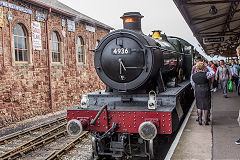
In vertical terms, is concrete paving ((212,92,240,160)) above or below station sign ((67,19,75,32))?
below

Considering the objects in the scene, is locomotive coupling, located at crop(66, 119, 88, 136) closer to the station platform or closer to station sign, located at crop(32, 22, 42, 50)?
the station platform

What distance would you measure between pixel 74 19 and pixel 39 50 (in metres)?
3.57

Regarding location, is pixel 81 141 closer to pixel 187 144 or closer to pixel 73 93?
pixel 187 144

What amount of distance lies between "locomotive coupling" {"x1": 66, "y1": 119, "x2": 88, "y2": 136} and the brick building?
597 cm

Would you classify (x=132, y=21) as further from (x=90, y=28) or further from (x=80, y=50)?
(x=90, y=28)

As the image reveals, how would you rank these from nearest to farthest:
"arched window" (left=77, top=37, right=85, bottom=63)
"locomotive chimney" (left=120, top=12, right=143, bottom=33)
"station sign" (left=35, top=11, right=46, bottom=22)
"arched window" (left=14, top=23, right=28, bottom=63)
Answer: "locomotive chimney" (left=120, top=12, right=143, bottom=33), "arched window" (left=14, top=23, right=28, bottom=63), "station sign" (left=35, top=11, right=46, bottom=22), "arched window" (left=77, top=37, right=85, bottom=63)

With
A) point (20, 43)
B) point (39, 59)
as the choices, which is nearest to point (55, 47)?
point (39, 59)

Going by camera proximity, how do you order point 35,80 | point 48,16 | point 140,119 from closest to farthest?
point 140,119 → point 35,80 → point 48,16

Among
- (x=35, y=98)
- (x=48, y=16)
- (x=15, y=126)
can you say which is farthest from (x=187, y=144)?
(x=48, y=16)

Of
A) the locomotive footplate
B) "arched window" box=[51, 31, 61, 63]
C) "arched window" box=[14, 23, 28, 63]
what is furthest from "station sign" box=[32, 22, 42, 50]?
the locomotive footplate

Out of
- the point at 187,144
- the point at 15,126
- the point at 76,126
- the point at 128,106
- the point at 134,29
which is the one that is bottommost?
the point at 15,126

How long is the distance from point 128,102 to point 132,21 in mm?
1649

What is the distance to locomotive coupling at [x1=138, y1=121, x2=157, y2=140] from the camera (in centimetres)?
409

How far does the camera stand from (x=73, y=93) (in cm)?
1434
